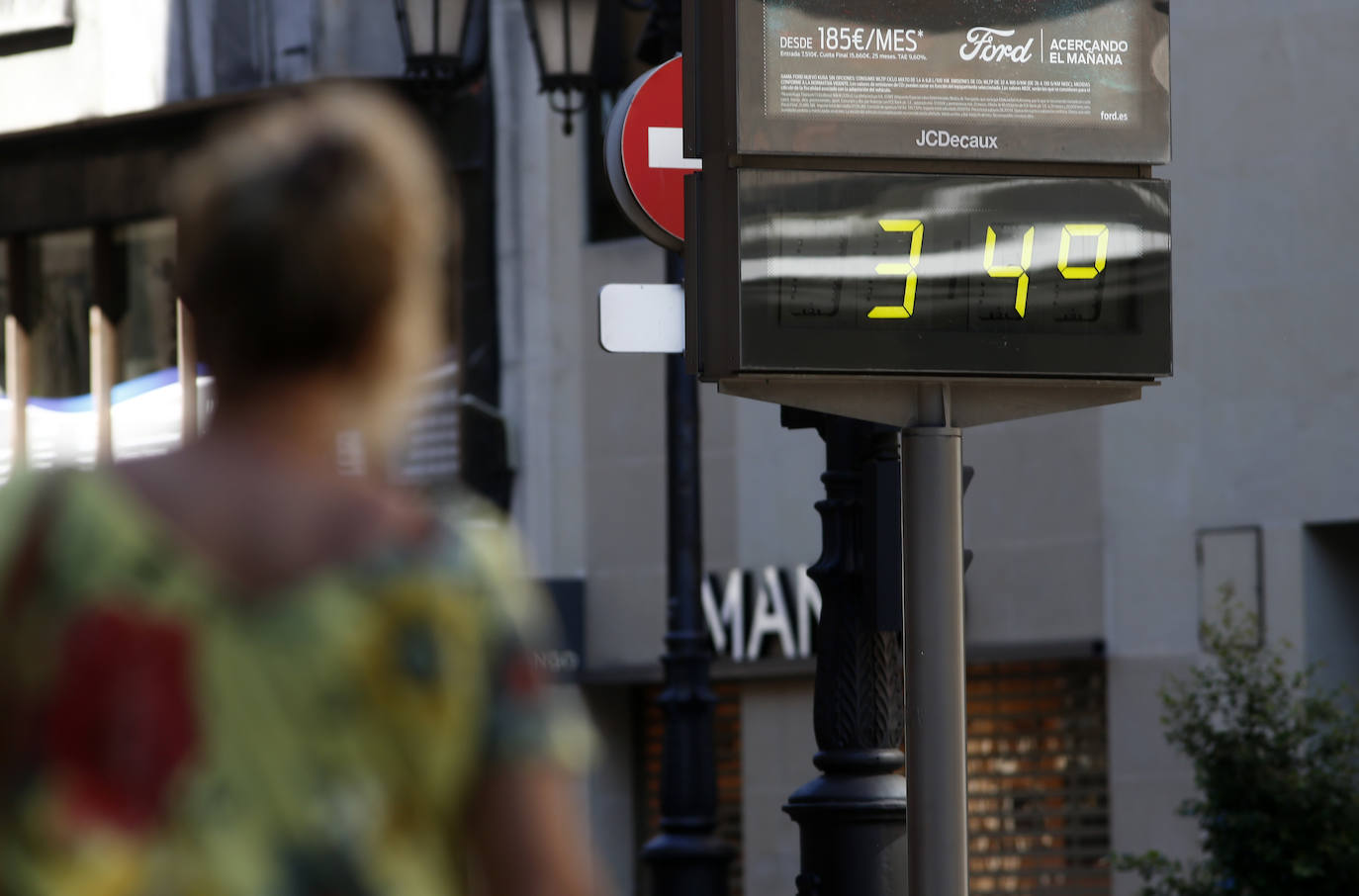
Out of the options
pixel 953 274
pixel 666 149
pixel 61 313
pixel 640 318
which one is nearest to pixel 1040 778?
pixel 666 149

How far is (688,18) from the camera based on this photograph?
6184 mm

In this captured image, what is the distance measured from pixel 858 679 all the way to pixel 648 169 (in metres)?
1.70

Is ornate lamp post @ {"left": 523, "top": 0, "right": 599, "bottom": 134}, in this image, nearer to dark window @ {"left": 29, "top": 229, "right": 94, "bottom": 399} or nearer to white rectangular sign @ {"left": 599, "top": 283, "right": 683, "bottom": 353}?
white rectangular sign @ {"left": 599, "top": 283, "right": 683, "bottom": 353}

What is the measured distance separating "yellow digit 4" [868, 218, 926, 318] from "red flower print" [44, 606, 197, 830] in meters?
3.99

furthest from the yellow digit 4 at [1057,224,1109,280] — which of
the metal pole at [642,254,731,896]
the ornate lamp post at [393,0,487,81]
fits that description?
the ornate lamp post at [393,0,487,81]

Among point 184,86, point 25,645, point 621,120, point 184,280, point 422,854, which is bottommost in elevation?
point 422,854

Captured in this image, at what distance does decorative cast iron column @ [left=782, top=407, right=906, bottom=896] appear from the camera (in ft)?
24.6

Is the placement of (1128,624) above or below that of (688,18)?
below

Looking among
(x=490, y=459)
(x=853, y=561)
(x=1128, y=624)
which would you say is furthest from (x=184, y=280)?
(x=490, y=459)

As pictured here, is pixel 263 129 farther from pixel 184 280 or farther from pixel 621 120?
pixel 621 120

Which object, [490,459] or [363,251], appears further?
[490,459]

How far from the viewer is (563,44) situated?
15023 millimetres

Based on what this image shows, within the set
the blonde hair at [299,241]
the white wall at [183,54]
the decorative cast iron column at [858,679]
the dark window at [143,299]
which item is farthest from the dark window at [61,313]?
the blonde hair at [299,241]

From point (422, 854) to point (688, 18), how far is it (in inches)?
164
